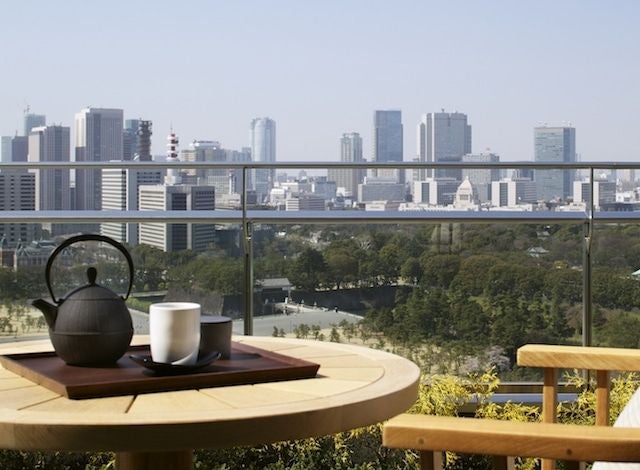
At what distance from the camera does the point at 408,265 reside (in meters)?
4.34

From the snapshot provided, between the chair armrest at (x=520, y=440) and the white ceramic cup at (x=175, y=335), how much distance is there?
515 mm

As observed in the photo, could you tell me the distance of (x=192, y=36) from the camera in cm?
3638

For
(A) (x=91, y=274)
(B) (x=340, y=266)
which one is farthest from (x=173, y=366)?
(B) (x=340, y=266)

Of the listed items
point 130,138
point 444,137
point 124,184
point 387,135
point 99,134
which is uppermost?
point 387,135

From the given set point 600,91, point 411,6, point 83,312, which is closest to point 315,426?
point 83,312

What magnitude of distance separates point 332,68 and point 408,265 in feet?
110

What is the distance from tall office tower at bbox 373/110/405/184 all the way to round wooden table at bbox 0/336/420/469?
28625mm

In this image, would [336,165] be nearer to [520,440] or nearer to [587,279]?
[587,279]

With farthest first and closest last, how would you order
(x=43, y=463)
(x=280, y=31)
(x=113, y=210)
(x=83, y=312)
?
(x=280, y=31)
(x=113, y=210)
(x=43, y=463)
(x=83, y=312)

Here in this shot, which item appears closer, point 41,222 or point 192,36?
point 41,222

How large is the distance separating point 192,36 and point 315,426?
118 feet

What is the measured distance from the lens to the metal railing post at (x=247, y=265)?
422cm

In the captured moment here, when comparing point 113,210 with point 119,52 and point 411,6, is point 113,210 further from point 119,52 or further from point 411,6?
point 119,52

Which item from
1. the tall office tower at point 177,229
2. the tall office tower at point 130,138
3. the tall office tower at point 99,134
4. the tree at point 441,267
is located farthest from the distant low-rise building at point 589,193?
the tall office tower at point 130,138
